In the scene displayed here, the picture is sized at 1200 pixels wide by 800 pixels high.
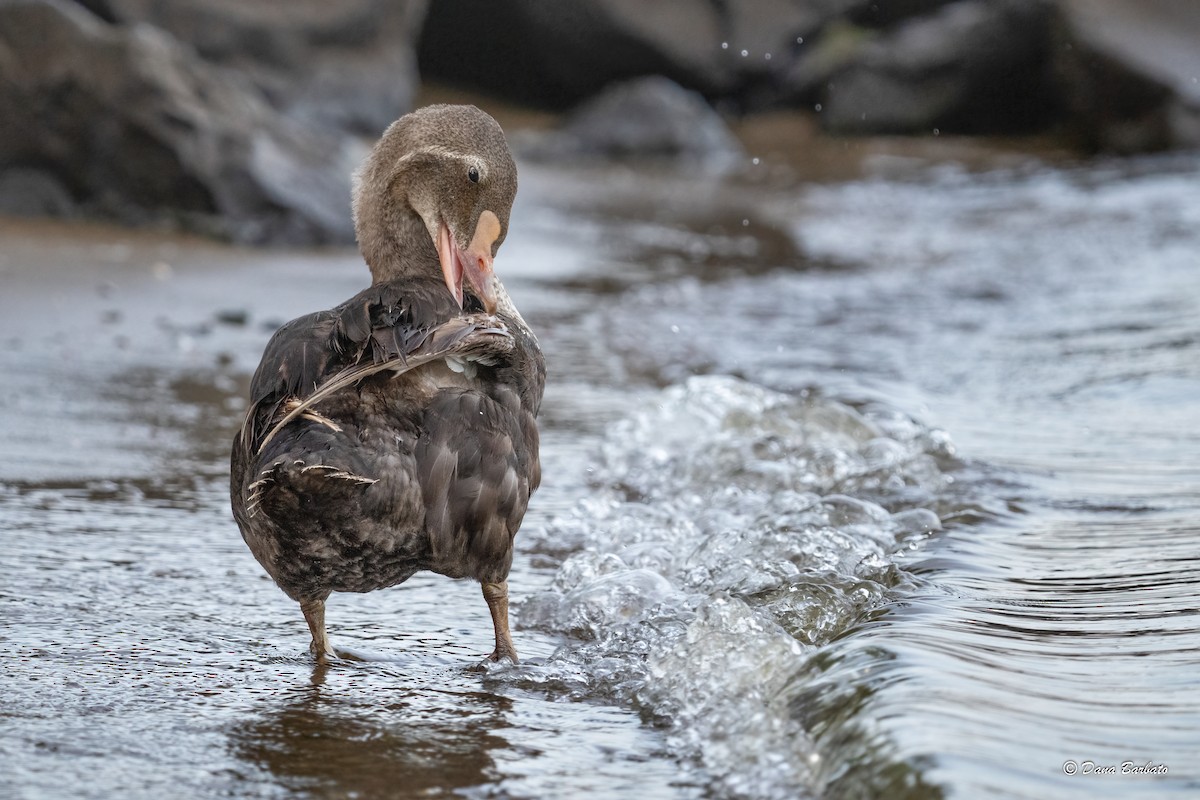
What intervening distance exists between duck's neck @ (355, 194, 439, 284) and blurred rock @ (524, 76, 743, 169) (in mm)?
12623

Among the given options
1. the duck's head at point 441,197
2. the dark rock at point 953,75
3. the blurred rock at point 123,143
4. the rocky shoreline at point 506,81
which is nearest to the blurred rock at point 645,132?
the rocky shoreline at point 506,81

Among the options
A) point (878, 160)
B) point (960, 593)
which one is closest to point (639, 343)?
point (960, 593)

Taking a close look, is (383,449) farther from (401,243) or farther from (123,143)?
(123,143)

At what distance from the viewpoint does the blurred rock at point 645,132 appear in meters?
16.5

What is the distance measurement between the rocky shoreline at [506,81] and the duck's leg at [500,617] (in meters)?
5.80

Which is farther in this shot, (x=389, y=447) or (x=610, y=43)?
(x=610, y=43)

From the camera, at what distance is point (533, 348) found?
11.5 ft

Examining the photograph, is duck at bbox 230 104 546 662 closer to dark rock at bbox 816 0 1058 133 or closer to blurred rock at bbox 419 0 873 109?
dark rock at bbox 816 0 1058 133

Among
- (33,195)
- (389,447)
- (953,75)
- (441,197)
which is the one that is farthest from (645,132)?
(389,447)

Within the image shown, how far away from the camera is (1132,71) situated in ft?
54.0

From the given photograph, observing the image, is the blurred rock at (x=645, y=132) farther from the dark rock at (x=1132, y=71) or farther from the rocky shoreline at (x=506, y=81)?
the dark rock at (x=1132, y=71)

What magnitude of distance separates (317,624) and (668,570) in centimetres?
104

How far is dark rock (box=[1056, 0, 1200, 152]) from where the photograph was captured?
1620 cm

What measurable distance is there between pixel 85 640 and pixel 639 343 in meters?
4.08
